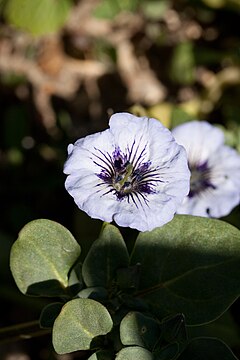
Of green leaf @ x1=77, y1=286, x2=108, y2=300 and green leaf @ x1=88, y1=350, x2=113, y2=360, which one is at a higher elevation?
green leaf @ x1=77, y1=286, x2=108, y2=300

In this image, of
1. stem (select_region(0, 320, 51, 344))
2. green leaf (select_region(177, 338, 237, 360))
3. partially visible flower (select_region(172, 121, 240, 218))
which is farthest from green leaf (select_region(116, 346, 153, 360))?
partially visible flower (select_region(172, 121, 240, 218))

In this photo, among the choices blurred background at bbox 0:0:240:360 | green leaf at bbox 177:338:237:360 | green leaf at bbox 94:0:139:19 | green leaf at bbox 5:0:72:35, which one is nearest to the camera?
green leaf at bbox 177:338:237:360

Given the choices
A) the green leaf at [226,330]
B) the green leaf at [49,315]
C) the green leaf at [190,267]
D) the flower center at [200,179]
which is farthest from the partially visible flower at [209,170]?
the green leaf at [49,315]

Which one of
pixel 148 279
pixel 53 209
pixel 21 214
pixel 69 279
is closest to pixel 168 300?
pixel 148 279

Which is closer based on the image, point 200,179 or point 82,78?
point 200,179

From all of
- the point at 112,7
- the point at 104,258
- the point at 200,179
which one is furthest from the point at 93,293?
the point at 112,7

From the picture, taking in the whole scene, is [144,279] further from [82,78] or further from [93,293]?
[82,78]

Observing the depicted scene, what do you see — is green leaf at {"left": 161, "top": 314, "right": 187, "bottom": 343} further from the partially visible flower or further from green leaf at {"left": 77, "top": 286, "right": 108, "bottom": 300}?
the partially visible flower
